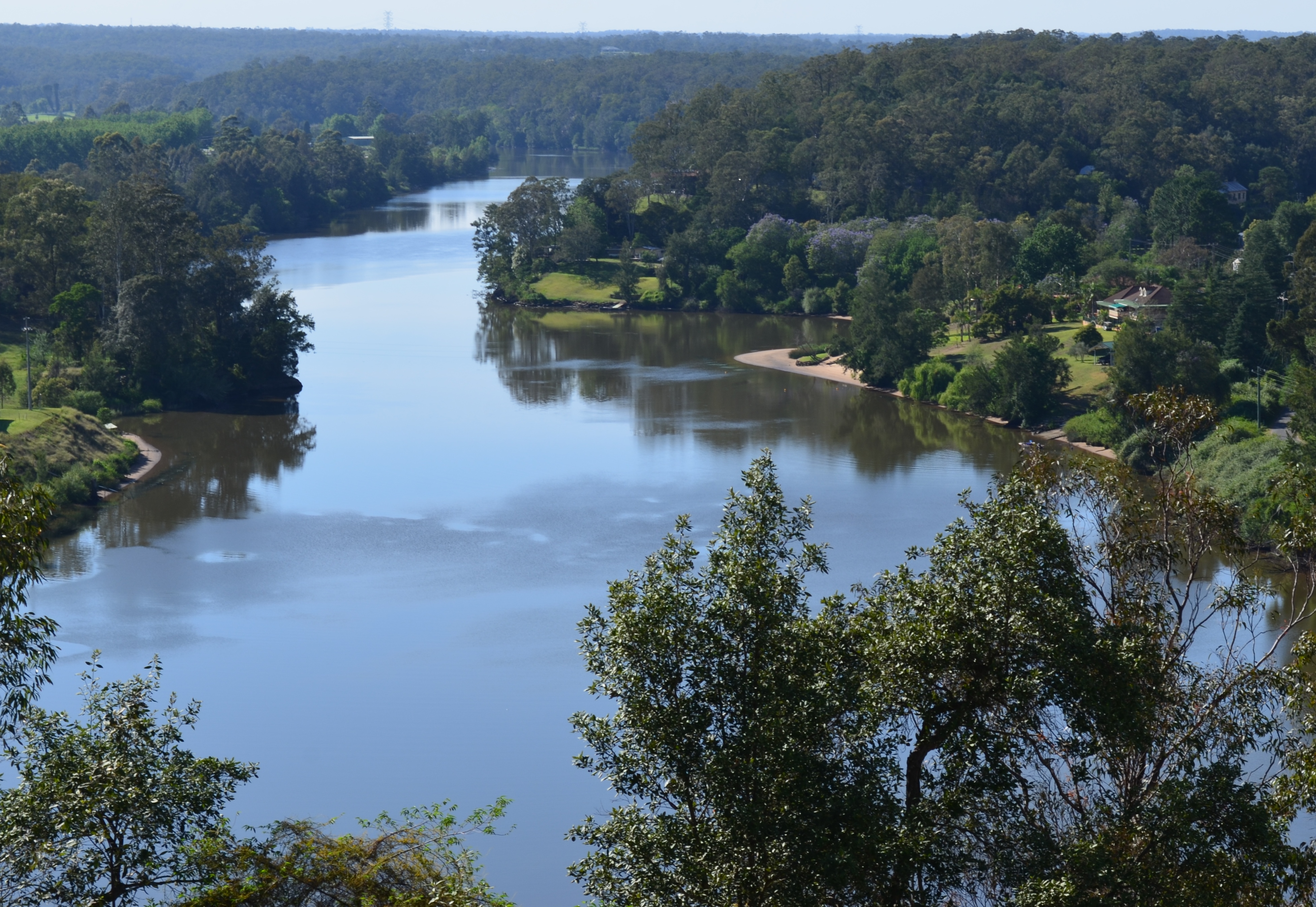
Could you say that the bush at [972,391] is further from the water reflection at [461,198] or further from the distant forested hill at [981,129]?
the water reflection at [461,198]

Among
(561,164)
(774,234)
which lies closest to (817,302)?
(774,234)

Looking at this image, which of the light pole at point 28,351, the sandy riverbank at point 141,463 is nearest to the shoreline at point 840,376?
the sandy riverbank at point 141,463

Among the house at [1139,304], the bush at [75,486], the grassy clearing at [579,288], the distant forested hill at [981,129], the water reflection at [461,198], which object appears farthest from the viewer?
the water reflection at [461,198]

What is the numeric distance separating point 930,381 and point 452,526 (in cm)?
1875

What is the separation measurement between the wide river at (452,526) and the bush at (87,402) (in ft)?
4.33

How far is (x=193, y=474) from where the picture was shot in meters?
36.8

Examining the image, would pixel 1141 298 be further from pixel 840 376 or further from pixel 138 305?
pixel 138 305

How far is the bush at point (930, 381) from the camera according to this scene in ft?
149

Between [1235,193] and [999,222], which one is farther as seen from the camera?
[1235,193]

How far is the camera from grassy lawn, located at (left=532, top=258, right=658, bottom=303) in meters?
65.1

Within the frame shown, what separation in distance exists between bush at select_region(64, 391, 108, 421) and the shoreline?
21406 millimetres

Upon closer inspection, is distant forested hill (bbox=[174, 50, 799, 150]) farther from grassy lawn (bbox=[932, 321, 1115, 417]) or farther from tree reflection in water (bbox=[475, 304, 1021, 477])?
A: grassy lawn (bbox=[932, 321, 1115, 417])

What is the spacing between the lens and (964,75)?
8594cm

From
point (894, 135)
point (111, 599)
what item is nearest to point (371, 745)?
point (111, 599)
